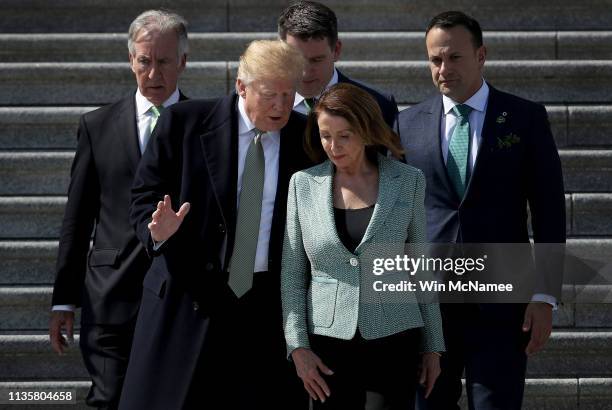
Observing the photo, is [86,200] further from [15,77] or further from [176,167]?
[15,77]

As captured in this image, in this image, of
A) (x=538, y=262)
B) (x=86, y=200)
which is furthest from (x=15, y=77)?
(x=538, y=262)

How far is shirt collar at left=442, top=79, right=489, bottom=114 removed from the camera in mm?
5023

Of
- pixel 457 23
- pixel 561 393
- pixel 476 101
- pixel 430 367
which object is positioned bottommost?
pixel 561 393

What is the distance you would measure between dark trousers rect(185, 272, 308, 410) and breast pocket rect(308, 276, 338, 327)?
194mm

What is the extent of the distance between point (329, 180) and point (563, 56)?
11.3 feet

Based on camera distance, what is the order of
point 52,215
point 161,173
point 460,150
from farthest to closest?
1. point 52,215
2. point 460,150
3. point 161,173

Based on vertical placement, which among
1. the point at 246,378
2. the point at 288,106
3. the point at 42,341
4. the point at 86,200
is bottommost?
the point at 42,341

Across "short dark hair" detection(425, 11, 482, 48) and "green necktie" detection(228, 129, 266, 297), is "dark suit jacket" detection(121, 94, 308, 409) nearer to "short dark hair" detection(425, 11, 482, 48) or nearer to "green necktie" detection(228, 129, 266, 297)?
"green necktie" detection(228, 129, 266, 297)

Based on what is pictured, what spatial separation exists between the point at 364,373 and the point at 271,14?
3837 mm

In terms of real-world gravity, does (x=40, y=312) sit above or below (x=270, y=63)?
below

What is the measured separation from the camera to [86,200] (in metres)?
5.03

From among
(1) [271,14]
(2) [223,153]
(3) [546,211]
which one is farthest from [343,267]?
(1) [271,14]

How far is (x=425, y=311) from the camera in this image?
4.30 metres

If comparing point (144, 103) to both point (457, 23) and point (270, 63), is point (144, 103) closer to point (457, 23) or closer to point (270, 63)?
point (270, 63)
